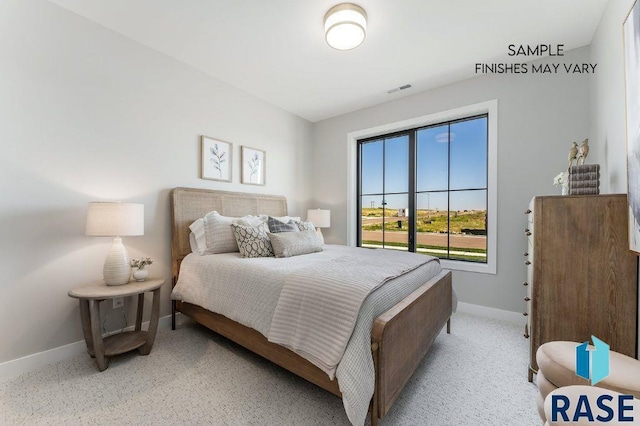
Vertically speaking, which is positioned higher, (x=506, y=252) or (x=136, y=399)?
(x=506, y=252)

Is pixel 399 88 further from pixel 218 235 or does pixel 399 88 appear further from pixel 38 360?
pixel 38 360

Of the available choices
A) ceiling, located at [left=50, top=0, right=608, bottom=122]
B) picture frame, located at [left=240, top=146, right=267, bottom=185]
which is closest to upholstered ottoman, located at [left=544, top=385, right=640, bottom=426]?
ceiling, located at [left=50, top=0, right=608, bottom=122]

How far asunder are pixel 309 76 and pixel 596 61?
262 centimetres

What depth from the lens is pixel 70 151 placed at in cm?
213

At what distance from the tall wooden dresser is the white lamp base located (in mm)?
2947

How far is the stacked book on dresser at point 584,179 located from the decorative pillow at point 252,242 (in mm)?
2314

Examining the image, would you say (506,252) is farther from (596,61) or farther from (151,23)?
(151,23)

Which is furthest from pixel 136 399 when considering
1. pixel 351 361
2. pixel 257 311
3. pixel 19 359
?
pixel 351 361

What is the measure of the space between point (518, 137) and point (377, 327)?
2708 mm

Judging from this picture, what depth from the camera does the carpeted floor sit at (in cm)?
146

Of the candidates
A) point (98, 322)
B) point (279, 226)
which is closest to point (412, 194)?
point (279, 226)

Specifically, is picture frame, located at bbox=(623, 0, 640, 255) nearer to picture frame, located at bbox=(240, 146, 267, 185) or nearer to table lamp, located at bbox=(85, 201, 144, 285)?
table lamp, located at bbox=(85, 201, 144, 285)

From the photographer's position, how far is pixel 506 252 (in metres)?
2.85

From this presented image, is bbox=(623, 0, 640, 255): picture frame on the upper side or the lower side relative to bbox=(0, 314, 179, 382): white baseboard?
upper
